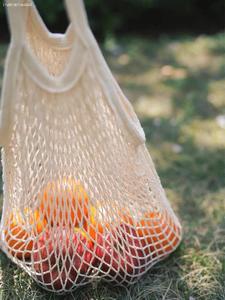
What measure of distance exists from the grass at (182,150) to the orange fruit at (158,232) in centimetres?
8

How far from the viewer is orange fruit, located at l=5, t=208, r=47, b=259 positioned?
125cm

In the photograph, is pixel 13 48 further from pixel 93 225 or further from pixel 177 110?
pixel 177 110

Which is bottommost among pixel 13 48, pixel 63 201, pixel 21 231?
pixel 21 231

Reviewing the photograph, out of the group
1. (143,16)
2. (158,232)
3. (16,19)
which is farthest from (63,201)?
(143,16)

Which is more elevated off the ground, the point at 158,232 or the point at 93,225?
the point at 93,225

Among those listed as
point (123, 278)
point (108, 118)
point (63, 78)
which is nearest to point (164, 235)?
point (123, 278)

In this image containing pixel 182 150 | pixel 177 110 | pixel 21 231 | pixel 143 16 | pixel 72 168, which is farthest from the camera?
pixel 143 16

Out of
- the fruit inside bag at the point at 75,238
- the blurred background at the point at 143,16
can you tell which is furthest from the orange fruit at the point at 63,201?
the blurred background at the point at 143,16

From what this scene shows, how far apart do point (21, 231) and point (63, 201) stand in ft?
0.69

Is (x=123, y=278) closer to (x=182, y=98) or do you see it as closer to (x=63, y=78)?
(x=63, y=78)

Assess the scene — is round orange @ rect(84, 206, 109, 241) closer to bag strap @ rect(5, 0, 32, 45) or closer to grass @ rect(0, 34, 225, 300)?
grass @ rect(0, 34, 225, 300)

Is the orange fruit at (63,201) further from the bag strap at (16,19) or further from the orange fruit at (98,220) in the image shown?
the bag strap at (16,19)

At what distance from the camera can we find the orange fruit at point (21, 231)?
1252mm

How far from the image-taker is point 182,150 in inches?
82.4
